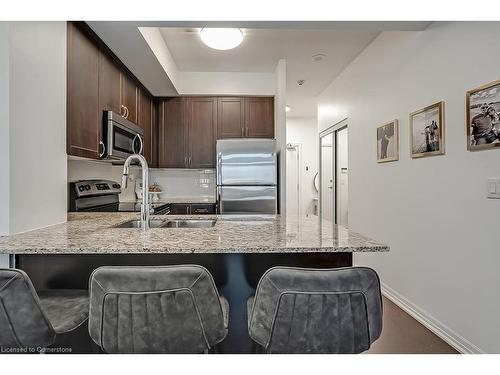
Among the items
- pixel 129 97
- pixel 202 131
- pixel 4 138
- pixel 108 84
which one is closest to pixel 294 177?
pixel 202 131

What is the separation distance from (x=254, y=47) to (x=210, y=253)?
2601 millimetres

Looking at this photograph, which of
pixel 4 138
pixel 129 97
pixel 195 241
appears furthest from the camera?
pixel 129 97

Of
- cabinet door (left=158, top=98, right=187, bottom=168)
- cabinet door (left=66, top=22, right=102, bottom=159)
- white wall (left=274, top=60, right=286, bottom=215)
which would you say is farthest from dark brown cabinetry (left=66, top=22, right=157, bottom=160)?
white wall (left=274, top=60, right=286, bottom=215)

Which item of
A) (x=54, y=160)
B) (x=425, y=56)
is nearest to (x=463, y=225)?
(x=425, y=56)

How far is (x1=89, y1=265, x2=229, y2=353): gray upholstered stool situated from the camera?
0.94 meters

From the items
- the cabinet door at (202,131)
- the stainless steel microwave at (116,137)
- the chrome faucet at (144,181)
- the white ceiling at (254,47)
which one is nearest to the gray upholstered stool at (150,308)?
the chrome faucet at (144,181)

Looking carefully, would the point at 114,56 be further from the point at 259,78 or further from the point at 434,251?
the point at 434,251

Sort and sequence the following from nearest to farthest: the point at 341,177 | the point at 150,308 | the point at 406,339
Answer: the point at 150,308 < the point at 406,339 < the point at 341,177

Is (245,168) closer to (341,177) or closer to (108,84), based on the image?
(108,84)

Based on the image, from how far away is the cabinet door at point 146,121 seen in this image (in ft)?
11.5

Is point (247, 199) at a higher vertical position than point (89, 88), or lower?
lower

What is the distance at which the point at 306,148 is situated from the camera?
21.7 feet

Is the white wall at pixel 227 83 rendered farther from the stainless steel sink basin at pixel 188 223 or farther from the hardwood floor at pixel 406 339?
the hardwood floor at pixel 406 339

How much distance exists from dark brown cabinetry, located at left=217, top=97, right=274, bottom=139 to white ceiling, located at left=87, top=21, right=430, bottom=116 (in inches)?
15.9
